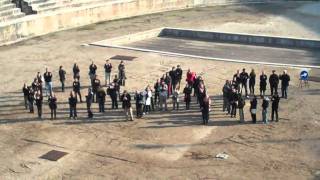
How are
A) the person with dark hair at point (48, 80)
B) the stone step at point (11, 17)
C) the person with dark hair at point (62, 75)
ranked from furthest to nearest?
the stone step at point (11, 17)
the person with dark hair at point (62, 75)
the person with dark hair at point (48, 80)

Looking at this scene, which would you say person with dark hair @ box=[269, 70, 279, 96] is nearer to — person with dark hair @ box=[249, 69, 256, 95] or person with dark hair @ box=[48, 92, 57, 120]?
person with dark hair @ box=[249, 69, 256, 95]

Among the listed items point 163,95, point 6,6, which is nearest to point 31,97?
point 163,95

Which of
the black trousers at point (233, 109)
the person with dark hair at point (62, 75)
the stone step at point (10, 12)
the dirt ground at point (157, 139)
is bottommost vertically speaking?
the dirt ground at point (157, 139)

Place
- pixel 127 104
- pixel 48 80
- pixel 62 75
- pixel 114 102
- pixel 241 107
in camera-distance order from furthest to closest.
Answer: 1. pixel 62 75
2. pixel 48 80
3. pixel 114 102
4. pixel 127 104
5. pixel 241 107

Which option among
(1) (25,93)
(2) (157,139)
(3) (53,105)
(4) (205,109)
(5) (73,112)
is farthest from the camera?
(1) (25,93)

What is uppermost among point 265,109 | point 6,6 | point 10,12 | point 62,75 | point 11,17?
point 6,6

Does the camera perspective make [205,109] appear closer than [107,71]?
Yes

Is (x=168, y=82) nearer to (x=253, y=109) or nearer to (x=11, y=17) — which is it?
(x=253, y=109)

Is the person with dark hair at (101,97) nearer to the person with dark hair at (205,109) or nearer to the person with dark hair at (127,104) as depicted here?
the person with dark hair at (127,104)

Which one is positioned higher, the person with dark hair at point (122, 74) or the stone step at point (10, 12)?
the stone step at point (10, 12)

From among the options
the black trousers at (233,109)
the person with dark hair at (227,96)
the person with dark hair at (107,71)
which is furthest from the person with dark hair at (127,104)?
the person with dark hair at (107,71)

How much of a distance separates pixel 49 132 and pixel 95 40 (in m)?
14.3

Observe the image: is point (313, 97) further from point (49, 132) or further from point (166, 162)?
point (49, 132)

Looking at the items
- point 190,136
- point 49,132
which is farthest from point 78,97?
point 190,136
